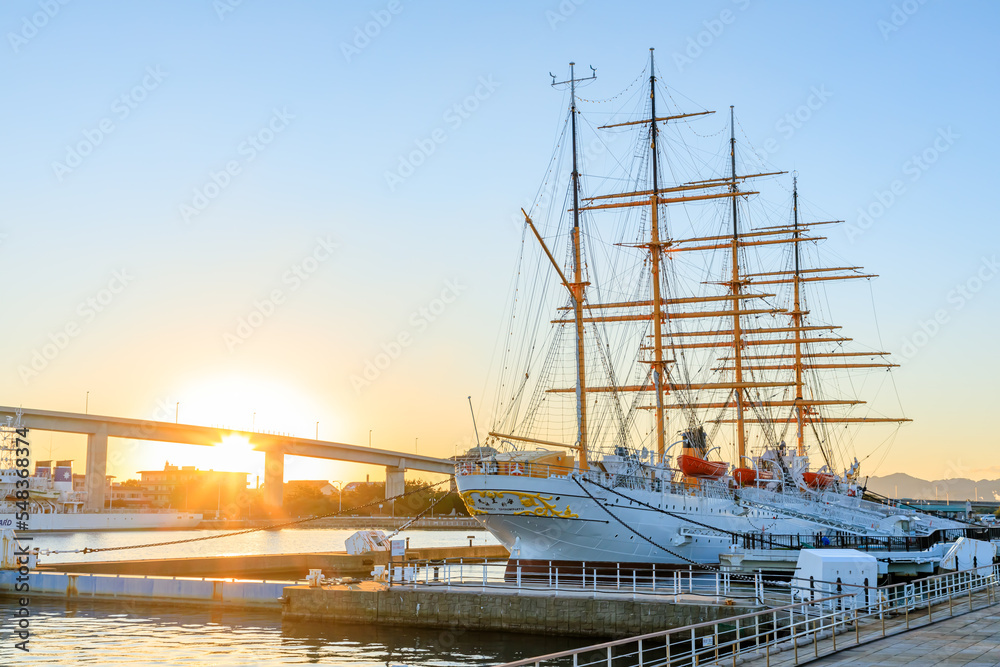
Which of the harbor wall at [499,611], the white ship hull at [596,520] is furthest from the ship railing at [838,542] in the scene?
the harbor wall at [499,611]

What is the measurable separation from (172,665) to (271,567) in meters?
27.4

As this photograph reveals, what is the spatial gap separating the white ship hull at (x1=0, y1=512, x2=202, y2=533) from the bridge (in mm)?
2561

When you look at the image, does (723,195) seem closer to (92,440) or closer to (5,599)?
(5,599)

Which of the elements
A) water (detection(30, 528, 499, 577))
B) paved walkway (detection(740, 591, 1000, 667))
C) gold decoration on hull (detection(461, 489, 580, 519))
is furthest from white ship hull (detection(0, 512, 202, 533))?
paved walkway (detection(740, 591, 1000, 667))

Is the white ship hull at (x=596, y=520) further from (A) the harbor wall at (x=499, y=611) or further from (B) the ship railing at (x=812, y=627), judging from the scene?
(B) the ship railing at (x=812, y=627)

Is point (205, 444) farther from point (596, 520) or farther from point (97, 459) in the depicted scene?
point (596, 520)

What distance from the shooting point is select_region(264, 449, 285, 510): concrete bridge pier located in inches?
6088

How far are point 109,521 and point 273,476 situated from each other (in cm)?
2886

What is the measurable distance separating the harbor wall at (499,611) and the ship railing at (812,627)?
72cm

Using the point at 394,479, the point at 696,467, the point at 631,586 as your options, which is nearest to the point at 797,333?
the point at 696,467

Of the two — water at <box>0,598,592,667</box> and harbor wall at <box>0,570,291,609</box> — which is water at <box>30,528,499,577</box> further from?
water at <box>0,598,592,667</box>

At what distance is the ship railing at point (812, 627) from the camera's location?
2053cm

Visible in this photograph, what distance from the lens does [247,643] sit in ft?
108

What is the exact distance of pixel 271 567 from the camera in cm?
5684
